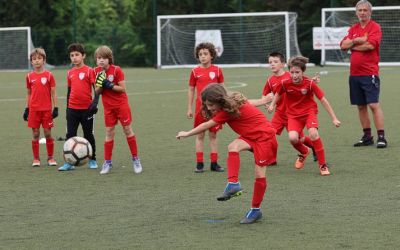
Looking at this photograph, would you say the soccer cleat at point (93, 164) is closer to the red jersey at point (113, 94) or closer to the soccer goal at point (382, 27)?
the red jersey at point (113, 94)

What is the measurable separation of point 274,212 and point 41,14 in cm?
3500

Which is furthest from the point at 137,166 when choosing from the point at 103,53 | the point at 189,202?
the point at 189,202

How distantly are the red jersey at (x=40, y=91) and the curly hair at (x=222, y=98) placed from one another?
Result: 439 centimetres

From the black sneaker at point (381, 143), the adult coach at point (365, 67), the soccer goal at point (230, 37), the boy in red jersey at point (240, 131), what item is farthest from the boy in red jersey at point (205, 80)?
the soccer goal at point (230, 37)

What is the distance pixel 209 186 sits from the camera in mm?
9758

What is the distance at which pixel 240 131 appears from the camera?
794 cm

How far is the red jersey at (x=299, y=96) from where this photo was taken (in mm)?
10688

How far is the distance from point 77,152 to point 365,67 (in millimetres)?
4582

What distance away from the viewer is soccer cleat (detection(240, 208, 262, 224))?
7.70 metres

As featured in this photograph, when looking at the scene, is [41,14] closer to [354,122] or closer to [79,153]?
[354,122]

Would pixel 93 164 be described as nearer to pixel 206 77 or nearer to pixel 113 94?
pixel 113 94

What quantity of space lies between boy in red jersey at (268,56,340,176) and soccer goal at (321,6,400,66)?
2207 cm

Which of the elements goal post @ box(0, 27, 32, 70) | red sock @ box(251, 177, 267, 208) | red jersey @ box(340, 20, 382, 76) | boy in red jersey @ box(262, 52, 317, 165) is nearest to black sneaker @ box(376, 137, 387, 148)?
red jersey @ box(340, 20, 382, 76)

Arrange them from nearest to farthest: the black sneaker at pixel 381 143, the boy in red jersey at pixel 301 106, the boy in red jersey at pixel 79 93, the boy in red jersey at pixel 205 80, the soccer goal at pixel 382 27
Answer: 1. the boy in red jersey at pixel 301 106
2. the boy in red jersey at pixel 205 80
3. the boy in red jersey at pixel 79 93
4. the black sneaker at pixel 381 143
5. the soccer goal at pixel 382 27
